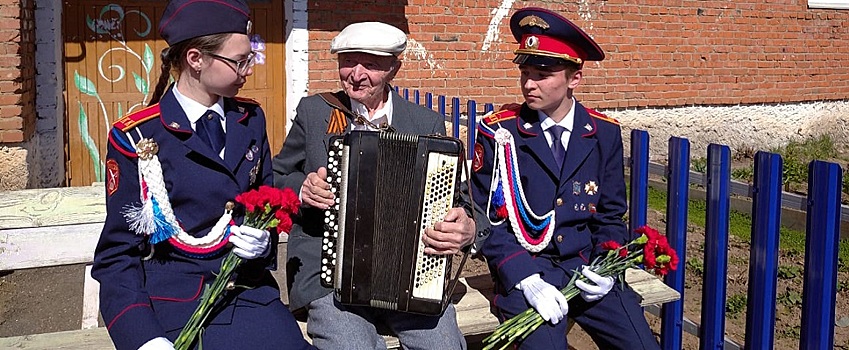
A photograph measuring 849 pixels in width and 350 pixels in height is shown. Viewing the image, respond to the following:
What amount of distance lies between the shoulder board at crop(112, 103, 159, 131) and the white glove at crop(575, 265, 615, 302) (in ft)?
5.16

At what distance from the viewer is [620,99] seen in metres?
9.08

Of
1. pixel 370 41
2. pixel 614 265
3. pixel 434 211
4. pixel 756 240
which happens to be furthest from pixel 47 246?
pixel 756 240

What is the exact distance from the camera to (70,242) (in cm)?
348

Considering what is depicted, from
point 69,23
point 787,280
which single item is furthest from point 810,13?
point 69,23

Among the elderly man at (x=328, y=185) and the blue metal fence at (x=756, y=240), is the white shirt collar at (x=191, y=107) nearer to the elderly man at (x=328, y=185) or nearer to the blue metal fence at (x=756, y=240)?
the elderly man at (x=328, y=185)

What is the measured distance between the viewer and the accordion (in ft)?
8.40

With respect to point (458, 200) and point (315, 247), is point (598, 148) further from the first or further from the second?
point (315, 247)

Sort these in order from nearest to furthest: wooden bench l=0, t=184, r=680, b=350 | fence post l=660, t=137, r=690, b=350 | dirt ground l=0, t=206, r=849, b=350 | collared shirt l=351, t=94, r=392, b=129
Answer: collared shirt l=351, t=94, r=392, b=129 → wooden bench l=0, t=184, r=680, b=350 → fence post l=660, t=137, r=690, b=350 → dirt ground l=0, t=206, r=849, b=350

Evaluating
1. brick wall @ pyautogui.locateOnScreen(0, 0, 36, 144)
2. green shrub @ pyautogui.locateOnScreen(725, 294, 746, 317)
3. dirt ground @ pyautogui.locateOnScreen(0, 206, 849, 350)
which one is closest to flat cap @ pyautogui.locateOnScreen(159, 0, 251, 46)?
dirt ground @ pyautogui.locateOnScreen(0, 206, 849, 350)

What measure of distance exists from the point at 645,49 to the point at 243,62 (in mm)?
7235

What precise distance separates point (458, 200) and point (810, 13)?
8674 millimetres

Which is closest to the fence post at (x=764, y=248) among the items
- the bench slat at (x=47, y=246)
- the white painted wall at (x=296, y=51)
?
the bench slat at (x=47, y=246)

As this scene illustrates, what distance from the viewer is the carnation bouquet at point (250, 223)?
2.47 meters

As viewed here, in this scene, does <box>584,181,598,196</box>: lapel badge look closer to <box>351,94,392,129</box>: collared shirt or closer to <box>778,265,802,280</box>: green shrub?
<box>351,94,392,129</box>: collared shirt
